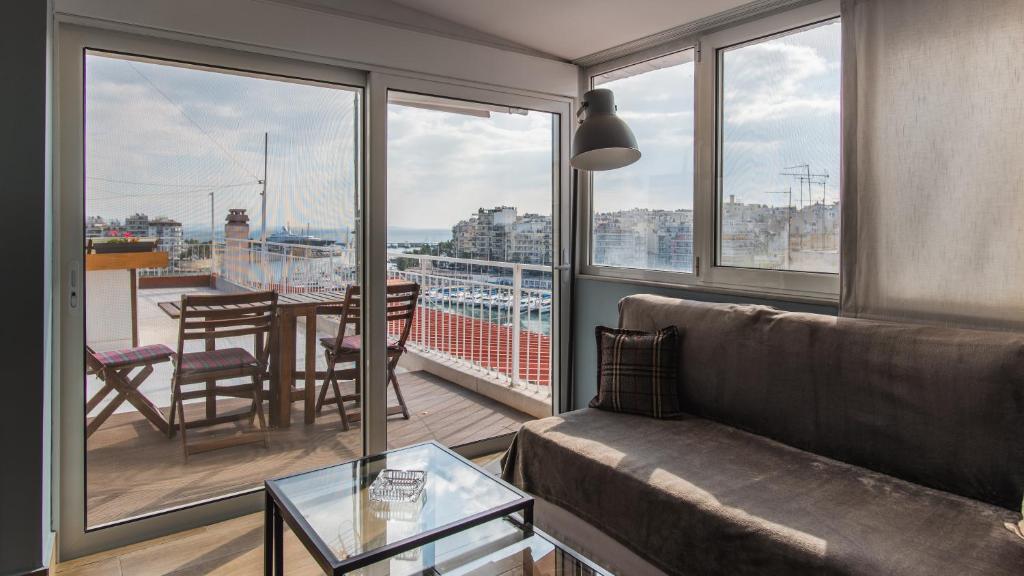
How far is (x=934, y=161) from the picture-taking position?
2.18m

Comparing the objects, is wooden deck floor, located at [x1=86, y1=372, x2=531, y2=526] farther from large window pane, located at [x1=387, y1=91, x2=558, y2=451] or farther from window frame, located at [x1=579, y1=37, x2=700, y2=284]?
window frame, located at [x1=579, y1=37, x2=700, y2=284]

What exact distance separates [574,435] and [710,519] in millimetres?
700

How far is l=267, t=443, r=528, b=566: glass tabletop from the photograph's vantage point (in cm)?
167

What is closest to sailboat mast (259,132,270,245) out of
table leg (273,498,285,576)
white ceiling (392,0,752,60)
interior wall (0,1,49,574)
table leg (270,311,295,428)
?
table leg (270,311,295,428)

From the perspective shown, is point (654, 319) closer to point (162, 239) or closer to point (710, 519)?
point (710, 519)

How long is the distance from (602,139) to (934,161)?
3.90 feet

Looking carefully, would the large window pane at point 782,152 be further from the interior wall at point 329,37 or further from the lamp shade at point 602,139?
the interior wall at point 329,37

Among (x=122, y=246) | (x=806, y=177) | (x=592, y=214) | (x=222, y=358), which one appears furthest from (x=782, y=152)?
(x=122, y=246)

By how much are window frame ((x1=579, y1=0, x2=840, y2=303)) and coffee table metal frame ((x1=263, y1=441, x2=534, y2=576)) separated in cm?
158

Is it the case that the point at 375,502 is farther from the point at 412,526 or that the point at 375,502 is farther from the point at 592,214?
the point at 592,214

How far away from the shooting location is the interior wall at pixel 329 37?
2367mm

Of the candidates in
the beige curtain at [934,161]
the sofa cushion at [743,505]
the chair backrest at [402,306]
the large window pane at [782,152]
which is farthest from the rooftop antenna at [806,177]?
the chair backrest at [402,306]

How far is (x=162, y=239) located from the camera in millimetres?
2520

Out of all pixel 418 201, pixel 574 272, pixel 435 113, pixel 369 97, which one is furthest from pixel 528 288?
pixel 369 97
